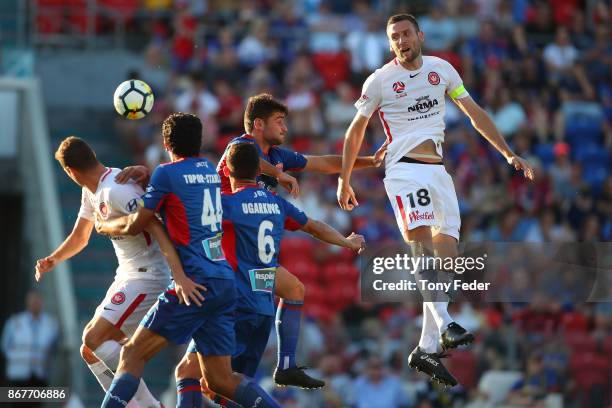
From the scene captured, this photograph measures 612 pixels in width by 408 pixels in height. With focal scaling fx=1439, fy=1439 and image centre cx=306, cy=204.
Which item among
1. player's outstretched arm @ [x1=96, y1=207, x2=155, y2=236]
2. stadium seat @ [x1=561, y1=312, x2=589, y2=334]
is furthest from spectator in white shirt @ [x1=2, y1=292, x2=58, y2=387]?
player's outstretched arm @ [x1=96, y1=207, x2=155, y2=236]

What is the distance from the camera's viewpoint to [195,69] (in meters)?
23.1

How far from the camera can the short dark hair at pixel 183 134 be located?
441 inches

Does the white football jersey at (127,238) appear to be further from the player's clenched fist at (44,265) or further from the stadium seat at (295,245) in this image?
the stadium seat at (295,245)

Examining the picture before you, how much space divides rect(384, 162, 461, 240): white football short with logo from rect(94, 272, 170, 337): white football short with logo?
213 cm

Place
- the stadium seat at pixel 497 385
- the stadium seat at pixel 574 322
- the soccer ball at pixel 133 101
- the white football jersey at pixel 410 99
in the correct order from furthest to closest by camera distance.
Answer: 1. the stadium seat at pixel 574 322
2. the stadium seat at pixel 497 385
3. the soccer ball at pixel 133 101
4. the white football jersey at pixel 410 99

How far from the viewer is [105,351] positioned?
39.0ft

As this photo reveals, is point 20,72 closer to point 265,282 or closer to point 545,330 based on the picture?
point 545,330

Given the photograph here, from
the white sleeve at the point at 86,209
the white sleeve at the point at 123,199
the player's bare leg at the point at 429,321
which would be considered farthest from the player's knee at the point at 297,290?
Result: the white sleeve at the point at 86,209

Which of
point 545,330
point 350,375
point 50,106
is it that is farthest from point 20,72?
point 545,330

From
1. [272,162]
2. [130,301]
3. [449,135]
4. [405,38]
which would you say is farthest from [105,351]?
[449,135]

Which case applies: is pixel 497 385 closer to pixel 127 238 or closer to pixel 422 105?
pixel 422 105

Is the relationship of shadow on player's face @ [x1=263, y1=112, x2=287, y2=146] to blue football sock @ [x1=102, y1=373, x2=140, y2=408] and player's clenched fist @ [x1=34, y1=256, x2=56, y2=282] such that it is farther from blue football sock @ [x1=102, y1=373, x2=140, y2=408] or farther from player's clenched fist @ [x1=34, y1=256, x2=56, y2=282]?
blue football sock @ [x1=102, y1=373, x2=140, y2=408]

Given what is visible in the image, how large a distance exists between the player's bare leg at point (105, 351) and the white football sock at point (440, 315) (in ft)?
7.98

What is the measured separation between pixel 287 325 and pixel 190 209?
1756mm
